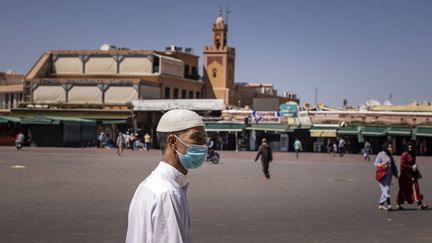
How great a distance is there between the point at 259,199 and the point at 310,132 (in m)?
40.7

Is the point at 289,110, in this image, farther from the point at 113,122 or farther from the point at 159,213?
the point at 159,213

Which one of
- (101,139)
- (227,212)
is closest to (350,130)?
(101,139)

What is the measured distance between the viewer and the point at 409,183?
1408cm

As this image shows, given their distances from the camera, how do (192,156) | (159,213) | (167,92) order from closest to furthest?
1. (159,213)
2. (192,156)
3. (167,92)

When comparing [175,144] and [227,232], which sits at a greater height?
[175,144]

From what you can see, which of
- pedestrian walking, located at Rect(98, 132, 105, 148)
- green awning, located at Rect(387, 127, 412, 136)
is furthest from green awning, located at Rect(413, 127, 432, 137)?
pedestrian walking, located at Rect(98, 132, 105, 148)

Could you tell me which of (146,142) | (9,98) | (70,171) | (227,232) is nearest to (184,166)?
(227,232)

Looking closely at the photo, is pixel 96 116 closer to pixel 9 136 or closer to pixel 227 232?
pixel 9 136

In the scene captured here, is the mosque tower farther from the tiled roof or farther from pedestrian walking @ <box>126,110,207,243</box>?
pedestrian walking @ <box>126,110,207,243</box>

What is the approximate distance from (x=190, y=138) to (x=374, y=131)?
170 feet

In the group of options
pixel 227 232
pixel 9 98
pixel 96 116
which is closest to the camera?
pixel 227 232

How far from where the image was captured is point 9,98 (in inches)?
2544

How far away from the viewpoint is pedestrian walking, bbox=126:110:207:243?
298 centimetres

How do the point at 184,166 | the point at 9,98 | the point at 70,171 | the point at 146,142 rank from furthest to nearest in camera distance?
1. the point at 9,98
2. the point at 146,142
3. the point at 70,171
4. the point at 184,166
